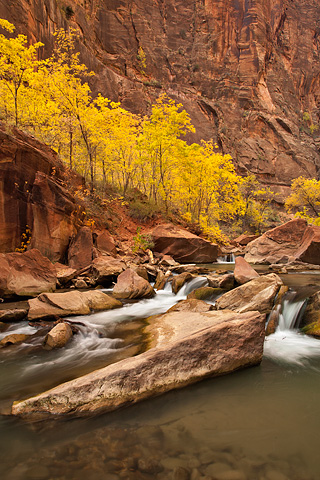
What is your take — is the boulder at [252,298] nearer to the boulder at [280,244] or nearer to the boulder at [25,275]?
the boulder at [25,275]

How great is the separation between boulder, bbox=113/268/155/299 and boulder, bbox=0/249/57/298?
2.40m

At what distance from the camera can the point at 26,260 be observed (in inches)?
363

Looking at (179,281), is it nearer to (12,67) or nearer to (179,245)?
(179,245)

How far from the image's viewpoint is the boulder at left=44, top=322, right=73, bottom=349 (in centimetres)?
529

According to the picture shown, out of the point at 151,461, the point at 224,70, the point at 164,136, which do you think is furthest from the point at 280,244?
the point at 224,70

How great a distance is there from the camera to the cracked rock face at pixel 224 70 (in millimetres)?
46625

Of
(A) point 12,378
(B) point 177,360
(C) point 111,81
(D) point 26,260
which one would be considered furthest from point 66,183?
(C) point 111,81

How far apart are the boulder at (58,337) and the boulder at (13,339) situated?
0.57m

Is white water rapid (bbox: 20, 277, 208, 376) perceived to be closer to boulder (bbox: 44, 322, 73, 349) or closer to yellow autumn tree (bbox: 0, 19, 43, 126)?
boulder (bbox: 44, 322, 73, 349)

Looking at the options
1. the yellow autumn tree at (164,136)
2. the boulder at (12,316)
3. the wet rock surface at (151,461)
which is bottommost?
the wet rock surface at (151,461)

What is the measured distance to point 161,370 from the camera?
3615 millimetres

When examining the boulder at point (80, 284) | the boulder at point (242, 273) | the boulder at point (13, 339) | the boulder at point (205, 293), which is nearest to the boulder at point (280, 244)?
the boulder at point (242, 273)

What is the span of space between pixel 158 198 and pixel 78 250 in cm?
1205

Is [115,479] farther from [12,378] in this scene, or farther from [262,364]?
[262,364]
